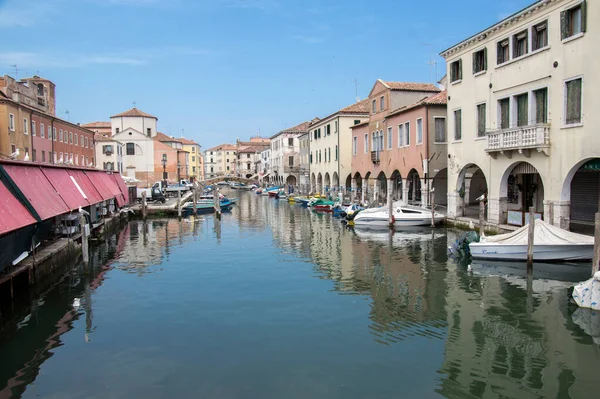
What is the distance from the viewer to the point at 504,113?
2231 centimetres

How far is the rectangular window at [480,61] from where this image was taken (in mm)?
23380

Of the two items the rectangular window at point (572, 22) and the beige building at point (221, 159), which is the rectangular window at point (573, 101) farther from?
the beige building at point (221, 159)

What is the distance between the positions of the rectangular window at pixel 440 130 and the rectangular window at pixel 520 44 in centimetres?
840

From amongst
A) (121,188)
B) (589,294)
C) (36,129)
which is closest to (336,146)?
(121,188)

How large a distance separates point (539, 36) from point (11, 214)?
1963 centimetres

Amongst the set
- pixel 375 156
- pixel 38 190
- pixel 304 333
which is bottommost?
pixel 304 333

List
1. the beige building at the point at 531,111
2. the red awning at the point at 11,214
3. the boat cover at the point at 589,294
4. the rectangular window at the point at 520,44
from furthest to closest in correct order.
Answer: the rectangular window at the point at 520,44, the beige building at the point at 531,111, the boat cover at the point at 589,294, the red awning at the point at 11,214

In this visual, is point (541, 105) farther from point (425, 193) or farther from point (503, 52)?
point (425, 193)

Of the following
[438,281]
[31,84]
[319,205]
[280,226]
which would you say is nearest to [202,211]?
[319,205]

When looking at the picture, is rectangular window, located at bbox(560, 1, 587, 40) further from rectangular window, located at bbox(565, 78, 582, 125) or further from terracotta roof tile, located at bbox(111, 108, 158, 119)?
terracotta roof tile, located at bbox(111, 108, 158, 119)

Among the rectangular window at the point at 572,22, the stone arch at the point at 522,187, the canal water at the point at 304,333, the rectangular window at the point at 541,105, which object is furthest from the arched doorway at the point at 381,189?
the rectangular window at the point at 572,22

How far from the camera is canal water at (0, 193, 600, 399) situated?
851 centimetres

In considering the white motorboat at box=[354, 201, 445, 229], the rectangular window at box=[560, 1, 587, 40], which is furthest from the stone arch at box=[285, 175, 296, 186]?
the rectangular window at box=[560, 1, 587, 40]

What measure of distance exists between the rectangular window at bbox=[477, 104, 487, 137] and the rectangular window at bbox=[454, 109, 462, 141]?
1.71 metres
